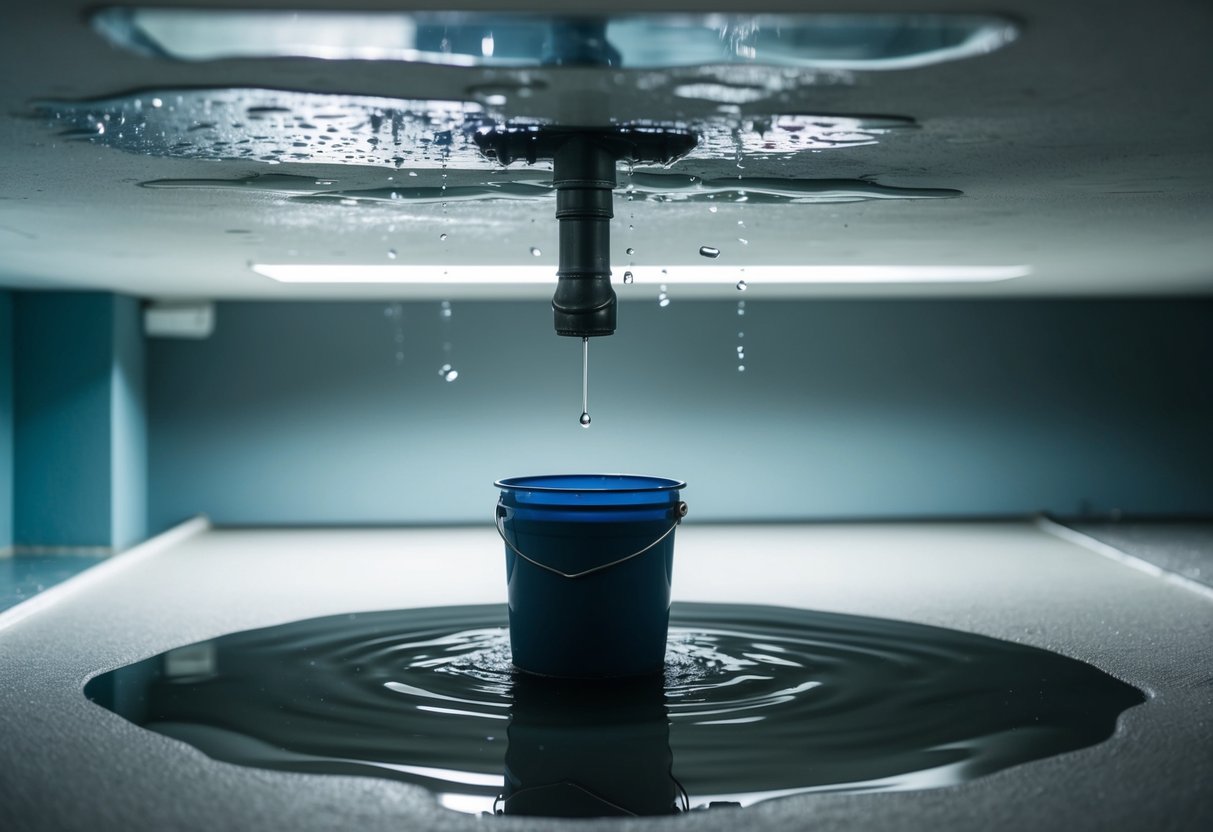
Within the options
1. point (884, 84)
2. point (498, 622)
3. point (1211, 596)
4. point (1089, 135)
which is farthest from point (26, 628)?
point (1211, 596)

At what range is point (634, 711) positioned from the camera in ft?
14.1

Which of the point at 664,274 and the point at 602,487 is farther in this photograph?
the point at 664,274

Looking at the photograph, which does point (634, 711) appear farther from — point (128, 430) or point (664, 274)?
point (128, 430)

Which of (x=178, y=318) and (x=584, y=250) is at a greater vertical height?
(x=584, y=250)

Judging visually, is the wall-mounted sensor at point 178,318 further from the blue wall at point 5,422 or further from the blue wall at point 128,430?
the blue wall at point 5,422

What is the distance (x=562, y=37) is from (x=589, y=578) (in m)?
2.21

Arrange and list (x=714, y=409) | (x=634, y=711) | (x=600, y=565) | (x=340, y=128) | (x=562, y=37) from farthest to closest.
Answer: (x=714, y=409) → (x=600, y=565) → (x=634, y=711) → (x=340, y=128) → (x=562, y=37)

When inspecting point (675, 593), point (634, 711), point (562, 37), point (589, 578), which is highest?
point (562, 37)

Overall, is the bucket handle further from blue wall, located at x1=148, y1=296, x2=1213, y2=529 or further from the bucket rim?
blue wall, located at x1=148, y1=296, x2=1213, y2=529

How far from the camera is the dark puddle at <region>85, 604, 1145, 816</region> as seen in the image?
11.8ft

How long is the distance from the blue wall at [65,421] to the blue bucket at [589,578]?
17.1ft

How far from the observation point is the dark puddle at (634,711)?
11.8 feet

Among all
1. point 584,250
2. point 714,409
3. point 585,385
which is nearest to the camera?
point 584,250

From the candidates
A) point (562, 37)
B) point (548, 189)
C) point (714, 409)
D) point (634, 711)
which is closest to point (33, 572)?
point (548, 189)
